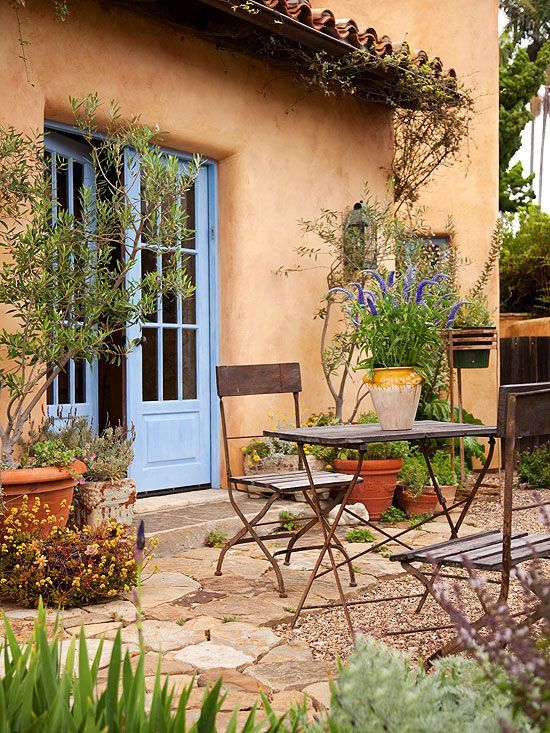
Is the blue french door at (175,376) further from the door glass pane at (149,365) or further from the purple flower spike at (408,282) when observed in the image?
the purple flower spike at (408,282)

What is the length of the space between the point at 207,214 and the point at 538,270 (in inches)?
387

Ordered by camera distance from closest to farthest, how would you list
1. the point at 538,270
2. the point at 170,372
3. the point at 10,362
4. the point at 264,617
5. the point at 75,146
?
1. the point at 264,617
2. the point at 10,362
3. the point at 75,146
4. the point at 170,372
5. the point at 538,270

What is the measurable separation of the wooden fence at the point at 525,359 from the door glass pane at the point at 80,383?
20.2 ft

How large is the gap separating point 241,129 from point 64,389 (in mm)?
2374

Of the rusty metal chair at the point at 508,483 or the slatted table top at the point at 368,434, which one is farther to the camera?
the slatted table top at the point at 368,434

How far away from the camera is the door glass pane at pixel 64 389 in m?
5.86

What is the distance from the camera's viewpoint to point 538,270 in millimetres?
15086

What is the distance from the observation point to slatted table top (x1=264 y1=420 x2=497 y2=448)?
12.0 feet

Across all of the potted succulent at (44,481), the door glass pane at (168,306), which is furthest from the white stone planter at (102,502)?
the door glass pane at (168,306)

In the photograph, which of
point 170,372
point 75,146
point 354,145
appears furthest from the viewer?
point 354,145

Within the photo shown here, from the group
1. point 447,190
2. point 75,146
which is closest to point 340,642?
point 75,146

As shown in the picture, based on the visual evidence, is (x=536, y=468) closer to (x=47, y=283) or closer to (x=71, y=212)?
(x=71, y=212)

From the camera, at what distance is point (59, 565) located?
407 cm

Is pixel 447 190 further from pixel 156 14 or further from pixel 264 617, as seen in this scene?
Answer: pixel 264 617
